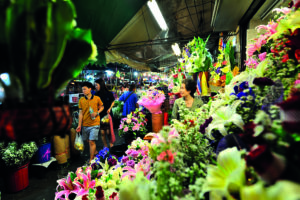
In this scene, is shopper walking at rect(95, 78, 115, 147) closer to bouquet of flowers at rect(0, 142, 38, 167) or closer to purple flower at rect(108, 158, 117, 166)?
bouquet of flowers at rect(0, 142, 38, 167)

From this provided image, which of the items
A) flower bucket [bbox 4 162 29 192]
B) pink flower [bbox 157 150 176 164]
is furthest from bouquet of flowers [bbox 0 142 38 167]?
pink flower [bbox 157 150 176 164]

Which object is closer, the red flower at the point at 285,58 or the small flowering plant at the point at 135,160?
the red flower at the point at 285,58

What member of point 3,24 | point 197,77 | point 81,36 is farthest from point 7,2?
point 197,77

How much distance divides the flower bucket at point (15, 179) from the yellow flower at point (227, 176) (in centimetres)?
373

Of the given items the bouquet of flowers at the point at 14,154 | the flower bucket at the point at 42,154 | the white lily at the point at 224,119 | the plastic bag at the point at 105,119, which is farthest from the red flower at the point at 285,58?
the flower bucket at the point at 42,154

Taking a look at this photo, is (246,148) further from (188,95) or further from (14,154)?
(14,154)

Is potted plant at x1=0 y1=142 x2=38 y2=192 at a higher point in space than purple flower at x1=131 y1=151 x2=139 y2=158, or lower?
lower

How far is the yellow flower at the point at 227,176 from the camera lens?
0.46 metres

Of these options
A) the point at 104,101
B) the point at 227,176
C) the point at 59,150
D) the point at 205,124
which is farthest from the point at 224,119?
the point at 59,150

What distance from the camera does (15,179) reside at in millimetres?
2975

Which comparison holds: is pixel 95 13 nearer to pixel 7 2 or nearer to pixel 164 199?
pixel 7 2

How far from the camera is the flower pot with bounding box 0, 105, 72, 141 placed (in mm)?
441

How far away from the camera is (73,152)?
170 inches

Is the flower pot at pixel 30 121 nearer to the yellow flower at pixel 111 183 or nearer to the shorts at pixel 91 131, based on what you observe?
the yellow flower at pixel 111 183
